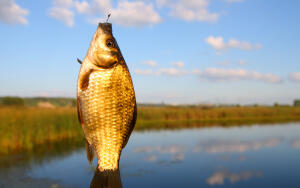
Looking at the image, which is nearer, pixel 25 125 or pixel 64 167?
pixel 64 167

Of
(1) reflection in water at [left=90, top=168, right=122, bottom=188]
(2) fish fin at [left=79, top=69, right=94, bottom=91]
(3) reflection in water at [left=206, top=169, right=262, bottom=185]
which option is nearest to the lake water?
(3) reflection in water at [left=206, top=169, right=262, bottom=185]

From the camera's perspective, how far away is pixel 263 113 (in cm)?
3638

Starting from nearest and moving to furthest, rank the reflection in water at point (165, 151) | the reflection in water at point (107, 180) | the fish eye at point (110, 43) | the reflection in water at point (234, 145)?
1. the reflection in water at point (107, 180)
2. the fish eye at point (110, 43)
3. the reflection in water at point (165, 151)
4. the reflection in water at point (234, 145)

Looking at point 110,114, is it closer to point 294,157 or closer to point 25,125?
point 25,125

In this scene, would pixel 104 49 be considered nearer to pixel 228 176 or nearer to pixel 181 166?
pixel 228 176

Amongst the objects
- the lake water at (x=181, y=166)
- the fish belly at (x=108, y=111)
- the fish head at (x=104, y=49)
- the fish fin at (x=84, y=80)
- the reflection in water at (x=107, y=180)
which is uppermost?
the fish head at (x=104, y=49)

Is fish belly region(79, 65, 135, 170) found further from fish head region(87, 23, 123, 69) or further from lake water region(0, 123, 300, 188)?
lake water region(0, 123, 300, 188)

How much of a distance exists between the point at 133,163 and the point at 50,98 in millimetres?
94786

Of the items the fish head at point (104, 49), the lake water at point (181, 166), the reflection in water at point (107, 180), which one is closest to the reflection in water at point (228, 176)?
the lake water at point (181, 166)

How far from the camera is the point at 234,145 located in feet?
57.8

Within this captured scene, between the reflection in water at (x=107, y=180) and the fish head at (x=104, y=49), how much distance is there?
71cm

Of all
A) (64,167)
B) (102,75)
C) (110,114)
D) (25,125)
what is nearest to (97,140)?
(110,114)

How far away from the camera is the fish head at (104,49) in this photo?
175 cm

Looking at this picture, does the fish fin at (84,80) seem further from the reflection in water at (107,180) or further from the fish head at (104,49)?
the reflection in water at (107,180)
